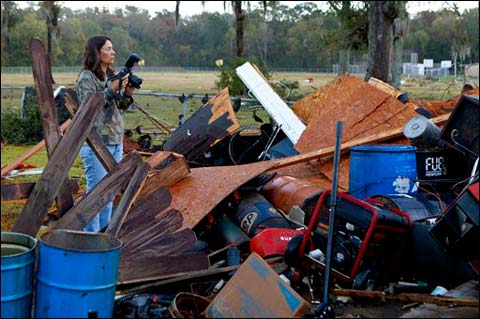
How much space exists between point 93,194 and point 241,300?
1549mm

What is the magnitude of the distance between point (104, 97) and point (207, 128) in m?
3.12

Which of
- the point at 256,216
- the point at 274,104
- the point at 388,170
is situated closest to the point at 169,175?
the point at 256,216

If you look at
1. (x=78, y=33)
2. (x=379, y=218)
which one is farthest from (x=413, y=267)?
(x=78, y=33)

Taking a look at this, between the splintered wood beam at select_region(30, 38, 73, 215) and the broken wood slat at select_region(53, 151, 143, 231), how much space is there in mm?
130

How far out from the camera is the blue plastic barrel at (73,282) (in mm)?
3650

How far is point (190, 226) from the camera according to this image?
6.00 meters

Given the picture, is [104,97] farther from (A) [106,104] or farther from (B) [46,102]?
(B) [46,102]

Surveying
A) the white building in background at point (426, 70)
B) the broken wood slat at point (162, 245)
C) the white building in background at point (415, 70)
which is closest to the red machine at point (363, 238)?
the broken wood slat at point (162, 245)

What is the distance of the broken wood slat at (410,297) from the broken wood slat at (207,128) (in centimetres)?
400

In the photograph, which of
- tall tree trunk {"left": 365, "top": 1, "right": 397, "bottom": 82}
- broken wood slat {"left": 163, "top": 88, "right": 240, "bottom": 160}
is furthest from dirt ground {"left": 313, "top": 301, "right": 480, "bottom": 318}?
tall tree trunk {"left": 365, "top": 1, "right": 397, "bottom": 82}

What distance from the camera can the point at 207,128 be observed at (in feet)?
28.2

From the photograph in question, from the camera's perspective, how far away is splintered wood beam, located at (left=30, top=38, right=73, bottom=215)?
4648mm

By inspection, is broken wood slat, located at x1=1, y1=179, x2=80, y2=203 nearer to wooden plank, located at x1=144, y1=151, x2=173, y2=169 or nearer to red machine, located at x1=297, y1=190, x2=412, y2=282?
red machine, located at x1=297, y1=190, x2=412, y2=282

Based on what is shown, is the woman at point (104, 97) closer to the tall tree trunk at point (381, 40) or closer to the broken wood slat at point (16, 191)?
the broken wood slat at point (16, 191)
